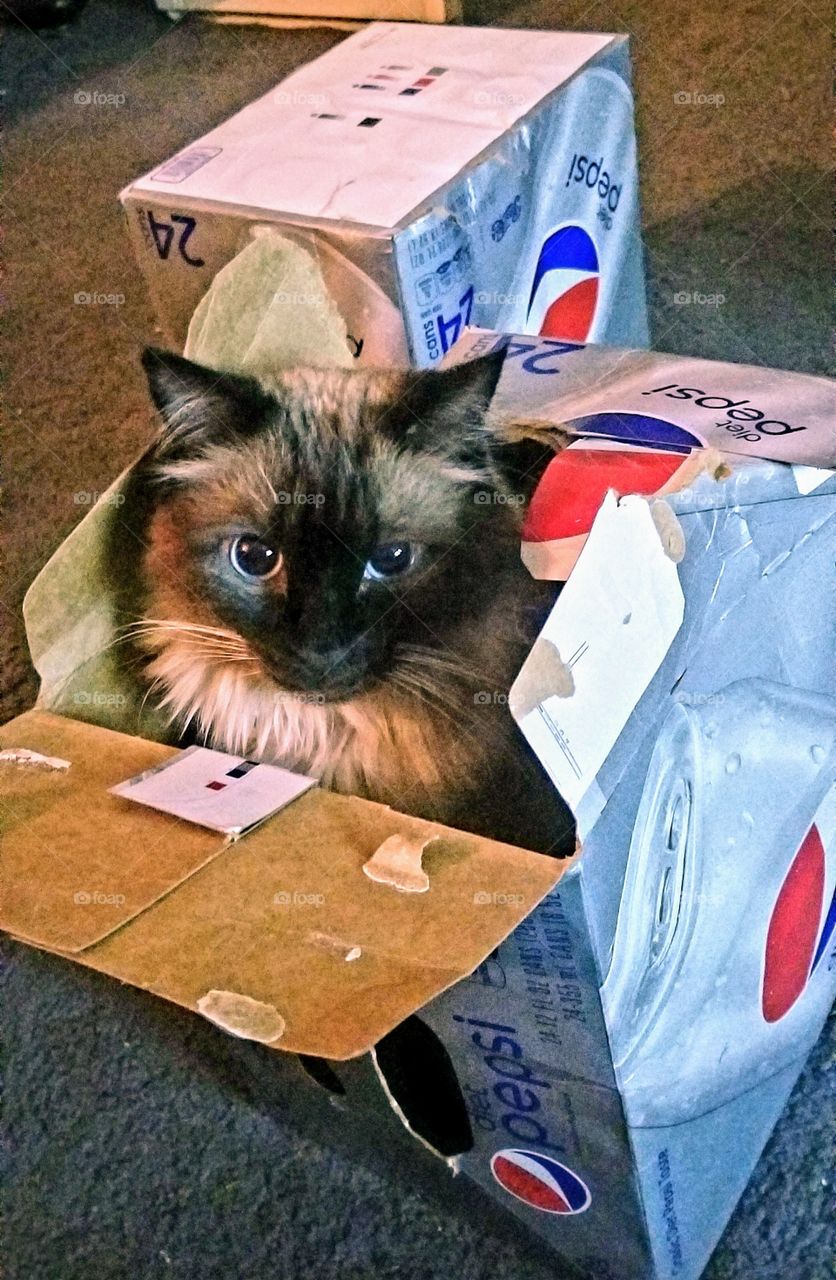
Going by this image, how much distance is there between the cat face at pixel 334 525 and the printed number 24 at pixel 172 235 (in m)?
0.35

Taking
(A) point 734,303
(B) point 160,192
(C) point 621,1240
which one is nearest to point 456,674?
(C) point 621,1240

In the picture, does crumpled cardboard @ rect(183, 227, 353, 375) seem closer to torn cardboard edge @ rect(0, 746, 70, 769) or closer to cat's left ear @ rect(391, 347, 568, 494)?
cat's left ear @ rect(391, 347, 568, 494)

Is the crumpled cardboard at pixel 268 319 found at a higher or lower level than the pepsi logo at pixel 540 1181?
higher

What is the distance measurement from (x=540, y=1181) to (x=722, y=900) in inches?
8.7

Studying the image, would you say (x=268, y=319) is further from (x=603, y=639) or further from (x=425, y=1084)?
(x=425, y=1084)

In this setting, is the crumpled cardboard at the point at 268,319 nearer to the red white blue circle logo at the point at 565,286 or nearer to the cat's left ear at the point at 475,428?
the cat's left ear at the point at 475,428

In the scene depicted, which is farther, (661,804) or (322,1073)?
(322,1073)

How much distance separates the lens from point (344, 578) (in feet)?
2.14

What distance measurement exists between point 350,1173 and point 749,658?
20.8 inches

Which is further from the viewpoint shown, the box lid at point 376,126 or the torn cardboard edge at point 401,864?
the box lid at point 376,126

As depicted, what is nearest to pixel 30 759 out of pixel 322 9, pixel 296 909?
pixel 296 909

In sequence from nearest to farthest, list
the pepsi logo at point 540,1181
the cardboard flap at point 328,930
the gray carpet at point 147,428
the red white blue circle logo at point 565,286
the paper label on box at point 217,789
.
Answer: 1. the cardboard flap at point 328,930
2. the paper label on box at point 217,789
3. the pepsi logo at point 540,1181
4. the gray carpet at point 147,428
5. the red white blue circle logo at point 565,286

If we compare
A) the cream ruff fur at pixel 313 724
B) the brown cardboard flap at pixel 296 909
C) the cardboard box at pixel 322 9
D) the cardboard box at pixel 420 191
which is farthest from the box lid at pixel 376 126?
the cardboard box at pixel 322 9

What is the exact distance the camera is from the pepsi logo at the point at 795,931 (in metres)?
0.81
